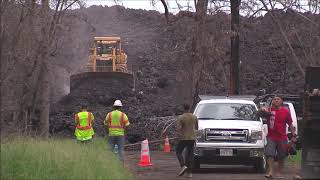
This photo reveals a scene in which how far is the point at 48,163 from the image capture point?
11562 millimetres

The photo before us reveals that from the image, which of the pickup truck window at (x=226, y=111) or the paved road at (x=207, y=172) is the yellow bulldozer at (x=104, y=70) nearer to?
the paved road at (x=207, y=172)

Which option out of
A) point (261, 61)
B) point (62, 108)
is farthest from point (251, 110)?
point (261, 61)

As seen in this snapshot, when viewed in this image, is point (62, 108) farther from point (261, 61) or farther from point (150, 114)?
point (261, 61)

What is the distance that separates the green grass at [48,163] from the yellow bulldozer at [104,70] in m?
32.7

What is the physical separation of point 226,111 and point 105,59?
30.1 metres

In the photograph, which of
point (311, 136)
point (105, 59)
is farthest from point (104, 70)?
point (311, 136)

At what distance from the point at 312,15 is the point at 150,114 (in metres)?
13.3

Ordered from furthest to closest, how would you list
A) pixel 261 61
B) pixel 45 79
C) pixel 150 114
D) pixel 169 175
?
pixel 261 61, pixel 150 114, pixel 45 79, pixel 169 175

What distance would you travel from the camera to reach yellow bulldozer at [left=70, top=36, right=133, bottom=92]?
151 ft

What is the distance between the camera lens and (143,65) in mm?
58500

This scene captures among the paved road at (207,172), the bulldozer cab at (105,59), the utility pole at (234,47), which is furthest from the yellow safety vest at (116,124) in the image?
the bulldozer cab at (105,59)

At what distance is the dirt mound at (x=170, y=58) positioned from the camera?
28516mm

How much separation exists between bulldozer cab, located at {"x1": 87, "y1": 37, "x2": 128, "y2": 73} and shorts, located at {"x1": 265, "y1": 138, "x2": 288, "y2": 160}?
3172 centimetres

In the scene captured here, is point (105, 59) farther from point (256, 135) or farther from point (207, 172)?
point (256, 135)
